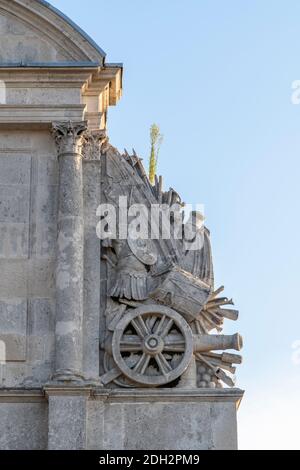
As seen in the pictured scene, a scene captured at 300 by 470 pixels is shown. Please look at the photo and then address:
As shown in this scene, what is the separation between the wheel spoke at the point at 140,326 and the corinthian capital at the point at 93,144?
6.66 ft

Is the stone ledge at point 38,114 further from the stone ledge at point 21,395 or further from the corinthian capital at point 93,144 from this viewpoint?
the stone ledge at point 21,395

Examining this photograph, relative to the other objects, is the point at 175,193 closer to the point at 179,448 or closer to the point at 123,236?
the point at 123,236

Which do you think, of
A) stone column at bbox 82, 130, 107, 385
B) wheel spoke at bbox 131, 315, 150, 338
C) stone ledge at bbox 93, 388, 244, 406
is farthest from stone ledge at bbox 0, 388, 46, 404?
wheel spoke at bbox 131, 315, 150, 338

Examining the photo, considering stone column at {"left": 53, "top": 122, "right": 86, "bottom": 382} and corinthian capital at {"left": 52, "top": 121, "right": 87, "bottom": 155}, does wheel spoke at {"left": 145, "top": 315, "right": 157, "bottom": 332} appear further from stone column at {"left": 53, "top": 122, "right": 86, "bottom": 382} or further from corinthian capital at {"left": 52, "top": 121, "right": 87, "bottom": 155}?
corinthian capital at {"left": 52, "top": 121, "right": 87, "bottom": 155}

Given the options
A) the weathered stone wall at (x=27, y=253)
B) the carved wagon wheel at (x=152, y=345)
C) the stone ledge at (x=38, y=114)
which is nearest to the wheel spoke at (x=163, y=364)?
the carved wagon wheel at (x=152, y=345)

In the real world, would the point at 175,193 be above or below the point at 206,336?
above

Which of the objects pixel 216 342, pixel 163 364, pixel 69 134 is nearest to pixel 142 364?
pixel 163 364

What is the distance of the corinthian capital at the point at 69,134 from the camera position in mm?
17766

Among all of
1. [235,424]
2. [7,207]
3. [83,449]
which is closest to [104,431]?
[83,449]

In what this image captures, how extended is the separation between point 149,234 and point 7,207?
1.66m

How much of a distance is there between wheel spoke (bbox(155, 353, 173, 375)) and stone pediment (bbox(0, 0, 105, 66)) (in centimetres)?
356

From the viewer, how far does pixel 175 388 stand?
55.5ft
